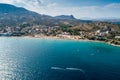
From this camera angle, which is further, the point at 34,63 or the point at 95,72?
the point at 34,63

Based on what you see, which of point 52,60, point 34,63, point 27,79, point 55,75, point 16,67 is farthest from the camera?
point 52,60

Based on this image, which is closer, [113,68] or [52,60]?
[113,68]

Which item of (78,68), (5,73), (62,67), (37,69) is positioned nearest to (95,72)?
(78,68)

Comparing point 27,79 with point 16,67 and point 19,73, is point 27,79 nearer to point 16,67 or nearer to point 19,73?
point 19,73

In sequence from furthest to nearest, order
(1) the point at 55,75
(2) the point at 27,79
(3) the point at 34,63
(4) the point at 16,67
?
(3) the point at 34,63, (4) the point at 16,67, (1) the point at 55,75, (2) the point at 27,79

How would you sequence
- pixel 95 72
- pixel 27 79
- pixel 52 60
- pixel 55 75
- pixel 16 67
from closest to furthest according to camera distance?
1. pixel 27 79
2. pixel 55 75
3. pixel 95 72
4. pixel 16 67
5. pixel 52 60

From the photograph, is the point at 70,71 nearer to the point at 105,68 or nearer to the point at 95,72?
the point at 95,72

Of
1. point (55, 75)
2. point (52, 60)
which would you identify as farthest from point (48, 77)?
point (52, 60)

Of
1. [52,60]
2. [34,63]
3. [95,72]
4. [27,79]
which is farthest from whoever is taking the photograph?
[52,60]
